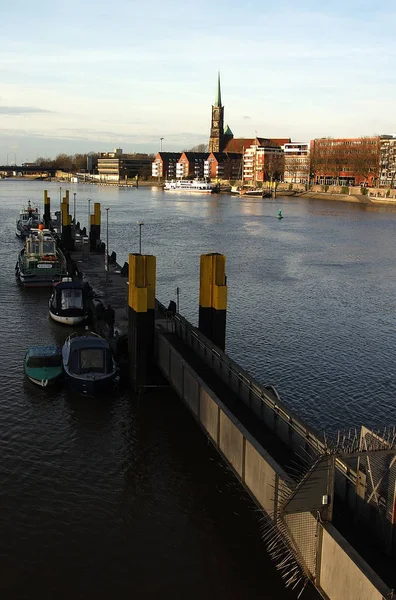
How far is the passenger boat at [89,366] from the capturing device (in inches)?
890

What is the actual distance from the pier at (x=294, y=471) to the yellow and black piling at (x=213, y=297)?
0.28m

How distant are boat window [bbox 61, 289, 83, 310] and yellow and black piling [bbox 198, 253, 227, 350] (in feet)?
36.9

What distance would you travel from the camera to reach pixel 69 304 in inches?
1288

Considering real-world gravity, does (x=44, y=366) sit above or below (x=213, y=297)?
below

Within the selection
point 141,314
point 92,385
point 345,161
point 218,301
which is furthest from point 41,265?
point 345,161

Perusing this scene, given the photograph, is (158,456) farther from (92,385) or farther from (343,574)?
(343,574)

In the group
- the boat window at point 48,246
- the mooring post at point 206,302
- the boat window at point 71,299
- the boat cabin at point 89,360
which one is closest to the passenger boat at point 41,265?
the boat window at point 48,246

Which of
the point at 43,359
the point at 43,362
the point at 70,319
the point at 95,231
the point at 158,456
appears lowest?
the point at 158,456

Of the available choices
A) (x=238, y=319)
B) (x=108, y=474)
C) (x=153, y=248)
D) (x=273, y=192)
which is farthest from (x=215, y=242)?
(x=273, y=192)

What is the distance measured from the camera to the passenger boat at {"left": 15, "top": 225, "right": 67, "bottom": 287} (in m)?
42.4

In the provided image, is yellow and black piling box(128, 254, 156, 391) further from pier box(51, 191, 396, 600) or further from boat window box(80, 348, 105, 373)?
boat window box(80, 348, 105, 373)

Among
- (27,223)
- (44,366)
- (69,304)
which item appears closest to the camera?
(44,366)

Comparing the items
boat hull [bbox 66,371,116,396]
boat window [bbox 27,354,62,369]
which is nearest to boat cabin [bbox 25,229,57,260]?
boat window [bbox 27,354,62,369]

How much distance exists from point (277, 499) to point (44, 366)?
1336 cm
